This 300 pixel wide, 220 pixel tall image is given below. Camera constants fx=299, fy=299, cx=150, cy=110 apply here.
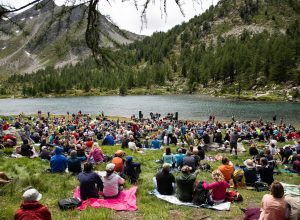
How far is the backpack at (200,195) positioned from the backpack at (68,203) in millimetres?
3830

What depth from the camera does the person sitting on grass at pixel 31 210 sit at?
6.15m

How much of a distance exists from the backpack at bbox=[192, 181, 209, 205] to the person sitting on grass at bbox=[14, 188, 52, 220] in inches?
209

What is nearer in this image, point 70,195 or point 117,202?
point 117,202

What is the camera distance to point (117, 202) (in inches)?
384

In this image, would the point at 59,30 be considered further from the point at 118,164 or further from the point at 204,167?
the point at 204,167

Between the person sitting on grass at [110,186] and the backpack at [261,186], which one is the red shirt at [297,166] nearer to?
the backpack at [261,186]

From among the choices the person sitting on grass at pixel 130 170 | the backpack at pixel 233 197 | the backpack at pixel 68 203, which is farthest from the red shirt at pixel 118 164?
the backpack at pixel 233 197

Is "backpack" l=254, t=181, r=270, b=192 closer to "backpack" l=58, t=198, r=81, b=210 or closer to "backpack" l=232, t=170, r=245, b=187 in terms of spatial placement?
"backpack" l=232, t=170, r=245, b=187

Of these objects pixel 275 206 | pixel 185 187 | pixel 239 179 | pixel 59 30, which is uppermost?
pixel 59 30

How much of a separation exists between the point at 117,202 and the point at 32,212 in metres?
3.91

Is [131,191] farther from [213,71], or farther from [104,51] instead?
[213,71]

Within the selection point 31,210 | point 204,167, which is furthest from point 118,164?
point 31,210

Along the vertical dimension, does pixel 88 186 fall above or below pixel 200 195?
above

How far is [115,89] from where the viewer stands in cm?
17388
